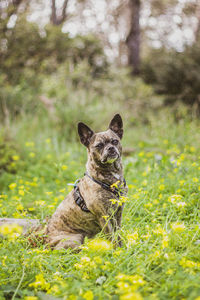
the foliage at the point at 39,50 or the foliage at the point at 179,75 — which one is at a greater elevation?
the foliage at the point at 39,50

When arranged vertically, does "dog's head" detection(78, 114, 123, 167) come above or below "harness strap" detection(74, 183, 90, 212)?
above

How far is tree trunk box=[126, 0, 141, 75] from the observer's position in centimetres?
1282

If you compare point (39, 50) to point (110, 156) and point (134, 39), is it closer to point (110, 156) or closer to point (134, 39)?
point (134, 39)

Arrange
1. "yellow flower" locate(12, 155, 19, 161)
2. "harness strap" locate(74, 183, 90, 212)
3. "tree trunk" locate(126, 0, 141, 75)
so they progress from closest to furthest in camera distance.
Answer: "harness strap" locate(74, 183, 90, 212)
"yellow flower" locate(12, 155, 19, 161)
"tree trunk" locate(126, 0, 141, 75)

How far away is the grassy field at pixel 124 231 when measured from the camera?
1.67 metres

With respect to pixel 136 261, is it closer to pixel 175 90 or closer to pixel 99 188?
pixel 99 188

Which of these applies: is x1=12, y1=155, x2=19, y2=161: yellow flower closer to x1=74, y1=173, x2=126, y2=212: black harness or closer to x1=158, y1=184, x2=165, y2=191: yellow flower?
x1=74, y1=173, x2=126, y2=212: black harness

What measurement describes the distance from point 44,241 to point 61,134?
16.1 feet

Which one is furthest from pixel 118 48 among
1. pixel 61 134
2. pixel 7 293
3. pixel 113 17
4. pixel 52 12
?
pixel 7 293

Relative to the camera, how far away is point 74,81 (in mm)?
10289

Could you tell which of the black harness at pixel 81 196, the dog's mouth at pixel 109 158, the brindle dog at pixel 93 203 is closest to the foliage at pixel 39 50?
the brindle dog at pixel 93 203

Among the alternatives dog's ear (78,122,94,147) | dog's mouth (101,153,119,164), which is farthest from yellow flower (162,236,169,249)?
dog's ear (78,122,94,147)

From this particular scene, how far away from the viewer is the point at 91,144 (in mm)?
2812

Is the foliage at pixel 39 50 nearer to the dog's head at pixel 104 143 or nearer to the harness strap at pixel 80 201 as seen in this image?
the dog's head at pixel 104 143
